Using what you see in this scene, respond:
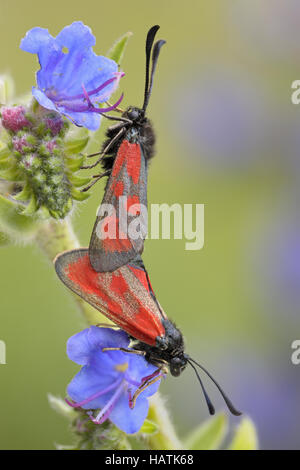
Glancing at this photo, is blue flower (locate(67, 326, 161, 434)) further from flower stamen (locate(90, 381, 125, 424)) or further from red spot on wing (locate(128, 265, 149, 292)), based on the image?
red spot on wing (locate(128, 265, 149, 292))

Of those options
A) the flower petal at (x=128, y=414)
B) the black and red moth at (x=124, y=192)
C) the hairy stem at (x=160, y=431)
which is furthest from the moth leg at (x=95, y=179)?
the hairy stem at (x=160, y=431)

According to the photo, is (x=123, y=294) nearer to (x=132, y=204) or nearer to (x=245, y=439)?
(x=132, y=204)

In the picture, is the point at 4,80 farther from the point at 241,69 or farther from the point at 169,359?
the point at 241,69

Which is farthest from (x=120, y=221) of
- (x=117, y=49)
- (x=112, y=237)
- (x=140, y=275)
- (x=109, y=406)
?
(x=117, y=49)

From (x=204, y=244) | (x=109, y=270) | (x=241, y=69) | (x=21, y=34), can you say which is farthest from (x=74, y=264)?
(x=21, y=34)

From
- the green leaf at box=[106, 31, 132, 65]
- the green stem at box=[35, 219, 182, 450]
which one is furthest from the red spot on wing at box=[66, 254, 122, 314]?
the green leaf at box=[106, 31, 132, 65]

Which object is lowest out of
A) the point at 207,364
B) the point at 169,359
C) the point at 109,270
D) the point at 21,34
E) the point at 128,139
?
the point at 207,364
